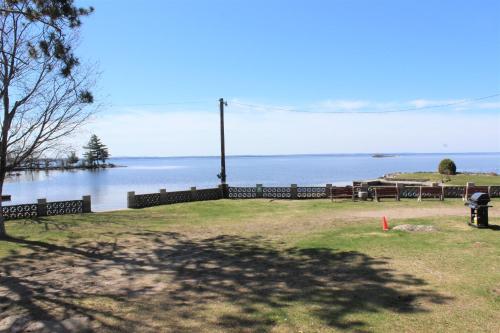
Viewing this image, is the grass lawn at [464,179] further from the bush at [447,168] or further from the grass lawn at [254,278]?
the grass lawn at [254,278]

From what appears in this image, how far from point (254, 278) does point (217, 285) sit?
2.79 feet

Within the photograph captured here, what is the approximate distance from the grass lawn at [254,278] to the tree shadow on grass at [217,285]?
0.08ft

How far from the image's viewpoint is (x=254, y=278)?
29.0 feet

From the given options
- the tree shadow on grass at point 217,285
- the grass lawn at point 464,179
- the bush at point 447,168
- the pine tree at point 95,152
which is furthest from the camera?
the pine tree at point 95,152

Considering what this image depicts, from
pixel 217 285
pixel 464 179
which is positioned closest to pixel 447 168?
pixel 464 179

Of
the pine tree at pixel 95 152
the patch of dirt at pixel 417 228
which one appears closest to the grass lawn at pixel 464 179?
the patch of dirt at pixel 417 228

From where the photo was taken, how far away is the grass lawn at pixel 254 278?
6484mm

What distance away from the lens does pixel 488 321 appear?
6277 millimetres

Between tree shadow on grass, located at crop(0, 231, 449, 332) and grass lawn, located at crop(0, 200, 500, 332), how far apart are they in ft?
0.08

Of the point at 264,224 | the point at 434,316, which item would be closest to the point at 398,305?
the point at 434,316

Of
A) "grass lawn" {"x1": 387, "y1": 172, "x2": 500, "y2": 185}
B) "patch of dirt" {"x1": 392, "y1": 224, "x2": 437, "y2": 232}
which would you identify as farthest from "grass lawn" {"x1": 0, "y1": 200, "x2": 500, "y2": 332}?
"grass lawn" {"x1": 387, "y1": 172, "x2": 500, "y2": 185}

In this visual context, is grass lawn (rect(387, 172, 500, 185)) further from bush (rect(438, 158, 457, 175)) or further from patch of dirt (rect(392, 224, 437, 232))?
patch of dirt (rect(392, 224, 437, 232))

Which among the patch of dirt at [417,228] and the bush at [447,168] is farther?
the bush at [447,168]

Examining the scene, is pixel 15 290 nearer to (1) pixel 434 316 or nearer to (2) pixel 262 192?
(1) pixel 434 316
